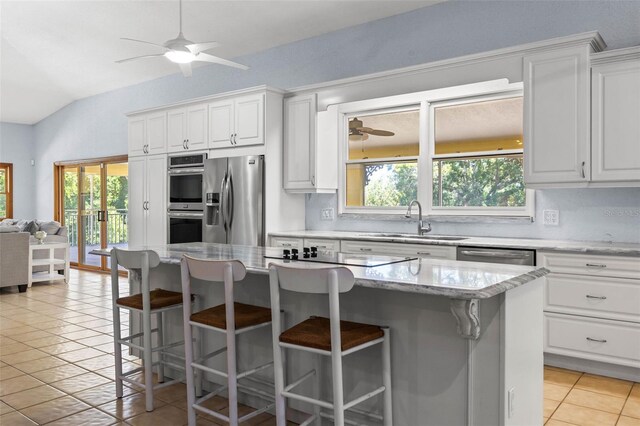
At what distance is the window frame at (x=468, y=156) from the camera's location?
425 cm

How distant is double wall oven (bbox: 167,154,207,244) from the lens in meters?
5.82

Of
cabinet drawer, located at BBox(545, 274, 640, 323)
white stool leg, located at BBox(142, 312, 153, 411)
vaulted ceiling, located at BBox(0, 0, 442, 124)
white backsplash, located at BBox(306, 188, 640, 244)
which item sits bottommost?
white stool leg, located at BBox(142, 312, 153, 411)

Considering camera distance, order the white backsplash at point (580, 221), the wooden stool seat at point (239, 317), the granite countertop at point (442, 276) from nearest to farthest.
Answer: the granite countertop at point (442, 276), the wooden stool seat at point (239, 317), the white backsplash at point (580, 221)

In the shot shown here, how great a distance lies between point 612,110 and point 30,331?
524 cm

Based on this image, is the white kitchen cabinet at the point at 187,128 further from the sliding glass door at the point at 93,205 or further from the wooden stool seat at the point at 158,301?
the wooden stool seat at the point at 158,301

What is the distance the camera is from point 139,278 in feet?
11.6

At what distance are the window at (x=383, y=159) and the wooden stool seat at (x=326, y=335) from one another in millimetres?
2851

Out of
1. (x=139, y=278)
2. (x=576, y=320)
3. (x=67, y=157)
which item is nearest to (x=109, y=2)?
(x=139, y=278)

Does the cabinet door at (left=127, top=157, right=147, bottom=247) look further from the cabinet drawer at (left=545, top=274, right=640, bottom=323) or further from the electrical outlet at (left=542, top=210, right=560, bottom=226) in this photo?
the cabinet drawer at (left=545, top=274, right=640, bottom=323)

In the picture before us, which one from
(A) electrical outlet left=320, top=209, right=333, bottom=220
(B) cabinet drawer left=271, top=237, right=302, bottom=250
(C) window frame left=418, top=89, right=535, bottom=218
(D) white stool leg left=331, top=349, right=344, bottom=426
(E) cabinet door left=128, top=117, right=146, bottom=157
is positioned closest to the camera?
(D) white stool leg left=331, top=349, right=344, bottom=426

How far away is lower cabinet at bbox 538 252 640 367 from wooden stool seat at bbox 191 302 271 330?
2.10 m

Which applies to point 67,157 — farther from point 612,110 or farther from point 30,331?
point 612,110

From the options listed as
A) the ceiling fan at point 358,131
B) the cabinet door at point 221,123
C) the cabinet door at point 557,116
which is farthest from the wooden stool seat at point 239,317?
the cabinet door at point 221,123

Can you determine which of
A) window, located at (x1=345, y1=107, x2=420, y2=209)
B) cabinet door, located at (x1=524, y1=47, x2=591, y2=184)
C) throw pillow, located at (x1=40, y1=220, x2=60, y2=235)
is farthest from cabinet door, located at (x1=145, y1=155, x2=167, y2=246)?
cabinet door, located at (x1=524, y1=47, x2=591, y2=184)
